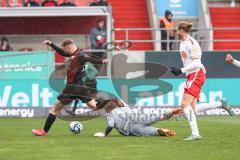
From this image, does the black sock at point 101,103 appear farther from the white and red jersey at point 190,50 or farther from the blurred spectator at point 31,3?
the blurred spectator at point 31,3

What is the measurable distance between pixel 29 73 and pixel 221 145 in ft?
47.1

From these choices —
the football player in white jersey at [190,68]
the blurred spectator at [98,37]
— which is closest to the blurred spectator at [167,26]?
the blurred spectator at [98,37]

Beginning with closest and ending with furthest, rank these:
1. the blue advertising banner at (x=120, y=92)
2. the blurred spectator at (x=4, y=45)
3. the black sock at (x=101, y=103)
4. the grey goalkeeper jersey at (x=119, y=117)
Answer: the grey goalkeeper jersey at (x=119, y=117), the black sock at (x=101, y=103), the blue advertising banner at (x=120, y=92), the blurred spectator at (x=4, y=45)

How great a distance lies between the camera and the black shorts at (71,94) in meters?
18.6

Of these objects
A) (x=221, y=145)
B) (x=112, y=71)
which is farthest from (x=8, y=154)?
(x=112, y=71)

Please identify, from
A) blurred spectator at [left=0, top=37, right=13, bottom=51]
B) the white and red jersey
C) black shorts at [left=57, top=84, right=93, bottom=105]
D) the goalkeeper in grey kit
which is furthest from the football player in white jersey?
blurred spectator at [left=0, top=37, right=13, bottom=51]

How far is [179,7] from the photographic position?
36688 millimetres

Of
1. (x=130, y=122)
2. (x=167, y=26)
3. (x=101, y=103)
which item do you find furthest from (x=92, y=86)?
(x=130, y=122)

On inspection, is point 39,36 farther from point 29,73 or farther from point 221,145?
point 221,145

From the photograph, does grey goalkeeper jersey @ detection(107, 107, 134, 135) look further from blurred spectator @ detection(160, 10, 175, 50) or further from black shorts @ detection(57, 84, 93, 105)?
blurred spectator @ detection(160, 10, 175, 50)

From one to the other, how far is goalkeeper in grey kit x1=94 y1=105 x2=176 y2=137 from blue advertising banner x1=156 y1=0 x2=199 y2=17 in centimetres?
1853

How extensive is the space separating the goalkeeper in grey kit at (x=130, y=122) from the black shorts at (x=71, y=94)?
3.29ft

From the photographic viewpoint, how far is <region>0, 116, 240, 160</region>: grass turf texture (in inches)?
553

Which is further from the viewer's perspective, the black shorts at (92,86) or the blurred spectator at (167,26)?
the blurred spectator at (167,26)
